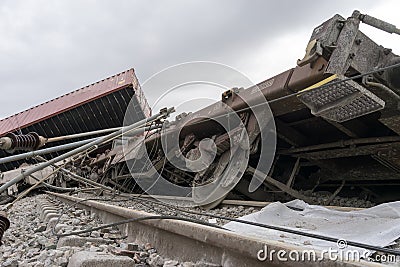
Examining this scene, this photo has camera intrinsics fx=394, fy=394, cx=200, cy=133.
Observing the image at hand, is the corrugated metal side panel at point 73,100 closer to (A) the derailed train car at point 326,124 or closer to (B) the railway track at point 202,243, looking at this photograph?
(A) the derailed train car at point 326,124

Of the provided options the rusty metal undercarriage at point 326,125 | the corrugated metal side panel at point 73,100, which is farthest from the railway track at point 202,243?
the corrugated metal side panel at point 73,100

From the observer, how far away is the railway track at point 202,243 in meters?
1.28

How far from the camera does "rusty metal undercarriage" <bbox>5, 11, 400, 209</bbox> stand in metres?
2.52

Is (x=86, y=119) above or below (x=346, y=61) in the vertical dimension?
above

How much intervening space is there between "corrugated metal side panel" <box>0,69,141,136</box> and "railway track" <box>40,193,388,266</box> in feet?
25.3

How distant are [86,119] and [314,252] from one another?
1096 cm

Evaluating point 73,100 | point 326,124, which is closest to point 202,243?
point 326,124

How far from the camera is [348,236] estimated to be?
2066mm

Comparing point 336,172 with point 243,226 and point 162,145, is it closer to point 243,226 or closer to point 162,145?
point 243,226

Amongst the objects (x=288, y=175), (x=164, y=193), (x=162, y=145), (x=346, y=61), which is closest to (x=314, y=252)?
(x=346, y=61)

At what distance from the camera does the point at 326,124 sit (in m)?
3.66

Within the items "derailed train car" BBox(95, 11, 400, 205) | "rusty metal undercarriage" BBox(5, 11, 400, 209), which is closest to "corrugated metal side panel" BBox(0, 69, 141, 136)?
"rusty metal undercarriage" BBox(5, 11, 400, 209)

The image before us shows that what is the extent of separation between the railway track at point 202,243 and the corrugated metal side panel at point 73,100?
7.71 metres

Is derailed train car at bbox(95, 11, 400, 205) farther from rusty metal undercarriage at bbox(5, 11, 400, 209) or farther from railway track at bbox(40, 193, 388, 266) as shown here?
railway track at bbox(40, 193, 388, 266)
